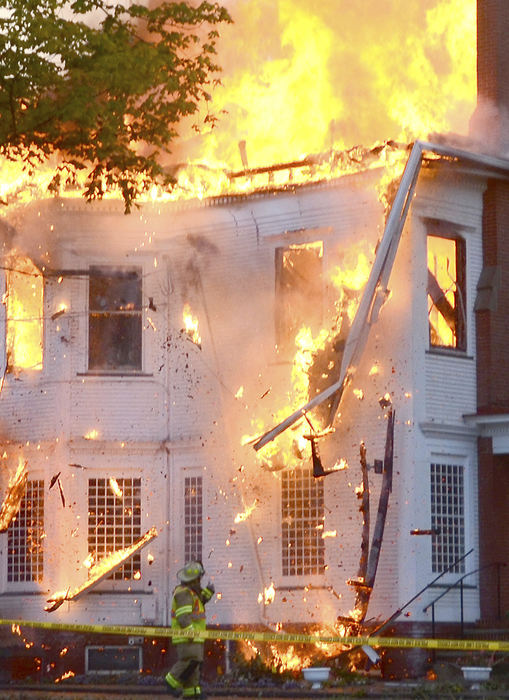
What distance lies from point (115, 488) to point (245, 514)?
231cm

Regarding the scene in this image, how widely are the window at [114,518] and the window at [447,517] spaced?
4.94m

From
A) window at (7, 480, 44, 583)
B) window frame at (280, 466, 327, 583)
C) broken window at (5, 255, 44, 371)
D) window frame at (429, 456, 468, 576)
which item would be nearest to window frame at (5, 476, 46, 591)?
window at (7, 480, 44, 583)

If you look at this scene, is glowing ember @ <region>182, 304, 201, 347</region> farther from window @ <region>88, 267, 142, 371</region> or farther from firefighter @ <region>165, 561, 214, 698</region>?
firefighter @ <region>165, 561, 214, 698</region>

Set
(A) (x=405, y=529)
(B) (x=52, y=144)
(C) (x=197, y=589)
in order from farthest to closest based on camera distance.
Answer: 1. (A) (x=405, y=529)
2. (B) (x=52, y=144)
3. (C) (x=197, y=589)

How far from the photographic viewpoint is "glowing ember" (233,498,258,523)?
26.5m

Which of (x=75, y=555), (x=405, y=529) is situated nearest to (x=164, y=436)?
(x=75, y=555)

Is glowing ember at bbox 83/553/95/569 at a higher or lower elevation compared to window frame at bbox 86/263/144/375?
lower

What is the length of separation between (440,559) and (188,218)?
275 inches

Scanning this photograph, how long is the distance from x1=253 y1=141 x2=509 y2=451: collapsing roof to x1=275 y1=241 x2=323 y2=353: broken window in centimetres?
162

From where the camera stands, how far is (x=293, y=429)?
25812mm

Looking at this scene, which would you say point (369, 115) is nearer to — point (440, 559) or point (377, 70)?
point (377, 70)

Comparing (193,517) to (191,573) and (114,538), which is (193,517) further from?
(191,573)

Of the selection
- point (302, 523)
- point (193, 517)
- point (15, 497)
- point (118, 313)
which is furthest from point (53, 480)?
point (302, 523)

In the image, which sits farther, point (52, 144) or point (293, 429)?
point (293, 429)
